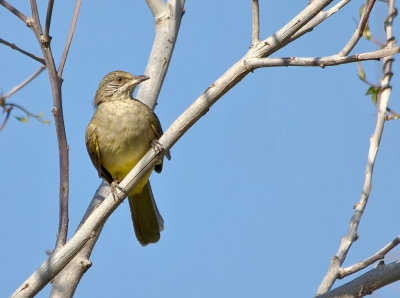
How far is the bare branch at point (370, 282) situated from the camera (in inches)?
127

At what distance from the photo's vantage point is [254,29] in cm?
380

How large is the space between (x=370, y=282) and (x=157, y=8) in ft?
12.0

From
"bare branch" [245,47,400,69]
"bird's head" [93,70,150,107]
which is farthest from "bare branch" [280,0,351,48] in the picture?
"bird's head" [93,70,150,107]

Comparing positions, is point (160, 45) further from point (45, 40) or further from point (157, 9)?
point (45, 40)

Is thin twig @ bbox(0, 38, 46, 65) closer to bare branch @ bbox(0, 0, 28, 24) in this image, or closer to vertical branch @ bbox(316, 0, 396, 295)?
bare branch @ bbox(0, 0, 28, 24)

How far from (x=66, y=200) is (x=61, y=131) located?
0.46 m

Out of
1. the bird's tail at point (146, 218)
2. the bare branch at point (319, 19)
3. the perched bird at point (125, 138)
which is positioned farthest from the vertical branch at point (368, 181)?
the bird's tail at point (146, 218)

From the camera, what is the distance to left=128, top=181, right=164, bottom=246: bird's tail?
21.5 ft

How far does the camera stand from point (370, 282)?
3291 mm

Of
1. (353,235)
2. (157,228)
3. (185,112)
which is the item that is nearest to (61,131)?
(185,112)

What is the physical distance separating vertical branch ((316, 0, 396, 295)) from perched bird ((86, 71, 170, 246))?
81.1 inches

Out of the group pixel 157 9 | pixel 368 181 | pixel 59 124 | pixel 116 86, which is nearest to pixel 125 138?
pixel 116 86

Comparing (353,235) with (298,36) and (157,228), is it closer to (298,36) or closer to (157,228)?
(298,36)

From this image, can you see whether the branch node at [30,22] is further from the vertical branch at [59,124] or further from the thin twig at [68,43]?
the thin twig at [68,43]
